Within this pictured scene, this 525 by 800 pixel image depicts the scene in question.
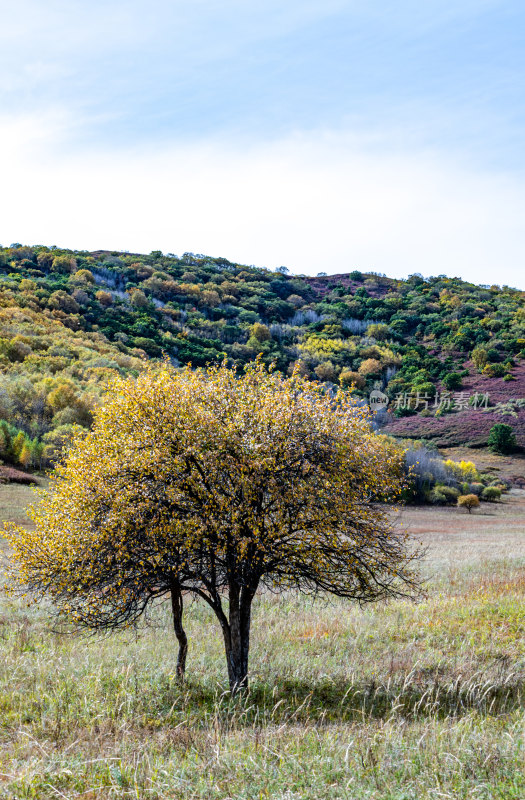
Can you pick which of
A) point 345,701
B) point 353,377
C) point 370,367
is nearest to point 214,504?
point 345,701

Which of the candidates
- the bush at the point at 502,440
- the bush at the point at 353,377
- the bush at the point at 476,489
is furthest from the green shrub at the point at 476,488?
the bush at the point at 353,377

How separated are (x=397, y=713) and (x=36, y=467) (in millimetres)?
47874

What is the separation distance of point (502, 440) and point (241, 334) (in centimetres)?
6588

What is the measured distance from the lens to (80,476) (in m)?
10.3

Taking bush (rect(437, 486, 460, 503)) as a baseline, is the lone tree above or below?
above

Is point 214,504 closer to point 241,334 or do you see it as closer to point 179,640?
point 179,640

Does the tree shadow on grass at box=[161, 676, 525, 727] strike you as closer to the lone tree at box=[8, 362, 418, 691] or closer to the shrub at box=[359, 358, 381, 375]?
the lone tree at box=[8, 362, 418, 691]

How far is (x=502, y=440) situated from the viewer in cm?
8850

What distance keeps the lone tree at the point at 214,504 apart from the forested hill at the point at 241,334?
140ft

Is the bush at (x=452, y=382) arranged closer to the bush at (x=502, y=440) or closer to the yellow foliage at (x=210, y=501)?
the bush at (x=502, y=440)

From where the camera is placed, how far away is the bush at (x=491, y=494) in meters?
67.2

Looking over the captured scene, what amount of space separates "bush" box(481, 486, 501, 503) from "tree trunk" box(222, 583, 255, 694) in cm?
6389

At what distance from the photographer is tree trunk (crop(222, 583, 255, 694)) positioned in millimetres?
10250

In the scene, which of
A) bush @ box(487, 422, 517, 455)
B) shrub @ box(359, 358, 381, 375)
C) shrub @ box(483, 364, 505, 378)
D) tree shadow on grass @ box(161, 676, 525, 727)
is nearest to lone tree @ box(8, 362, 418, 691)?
tree shadow on grass @ box(161, 676, 525, 727)
